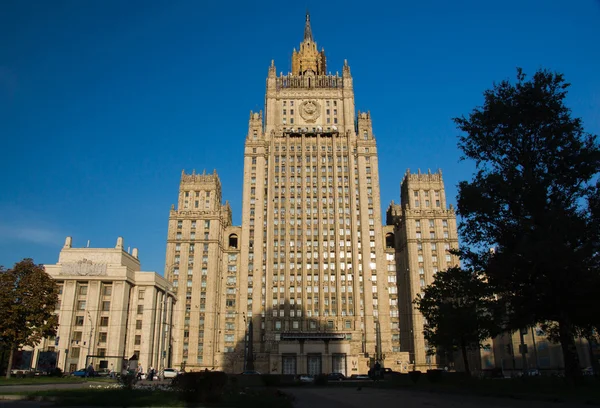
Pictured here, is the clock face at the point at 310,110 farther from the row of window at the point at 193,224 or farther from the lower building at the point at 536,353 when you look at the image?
the lower building at the point at 536,353

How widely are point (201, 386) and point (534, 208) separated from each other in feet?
83.5

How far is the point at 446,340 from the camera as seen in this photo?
57.9m

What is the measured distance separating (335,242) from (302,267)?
9573 millimetres

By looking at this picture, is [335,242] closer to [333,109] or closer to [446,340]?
[333,109]

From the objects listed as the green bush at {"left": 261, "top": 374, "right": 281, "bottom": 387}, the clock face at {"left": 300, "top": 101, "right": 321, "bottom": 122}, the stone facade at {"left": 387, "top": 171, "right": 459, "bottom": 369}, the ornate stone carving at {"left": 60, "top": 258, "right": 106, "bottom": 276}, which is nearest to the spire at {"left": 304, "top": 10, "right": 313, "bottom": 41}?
the clock face at {"left": 300, "top": 101, "right": 321, "bottom": 122}

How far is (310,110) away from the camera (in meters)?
128

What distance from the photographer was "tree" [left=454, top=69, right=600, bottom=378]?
1249 inches

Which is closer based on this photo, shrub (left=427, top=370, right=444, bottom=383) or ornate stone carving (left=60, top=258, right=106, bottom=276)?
shrub (left=427, top=370, right=444, bottom=383)

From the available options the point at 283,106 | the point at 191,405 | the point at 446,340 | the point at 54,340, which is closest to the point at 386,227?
the point at 283,106

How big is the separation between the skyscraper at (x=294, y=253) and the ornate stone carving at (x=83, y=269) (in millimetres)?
21779

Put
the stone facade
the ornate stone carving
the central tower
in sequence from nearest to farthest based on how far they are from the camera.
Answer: the ornate stone carving → the central tower → the stone facade

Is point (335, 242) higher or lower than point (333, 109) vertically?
lower

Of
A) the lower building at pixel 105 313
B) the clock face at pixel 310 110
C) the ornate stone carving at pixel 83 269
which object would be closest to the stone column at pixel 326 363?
the lower building at pixel 105 313

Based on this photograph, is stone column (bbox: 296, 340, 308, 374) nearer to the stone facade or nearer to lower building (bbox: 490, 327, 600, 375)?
the stone facade
